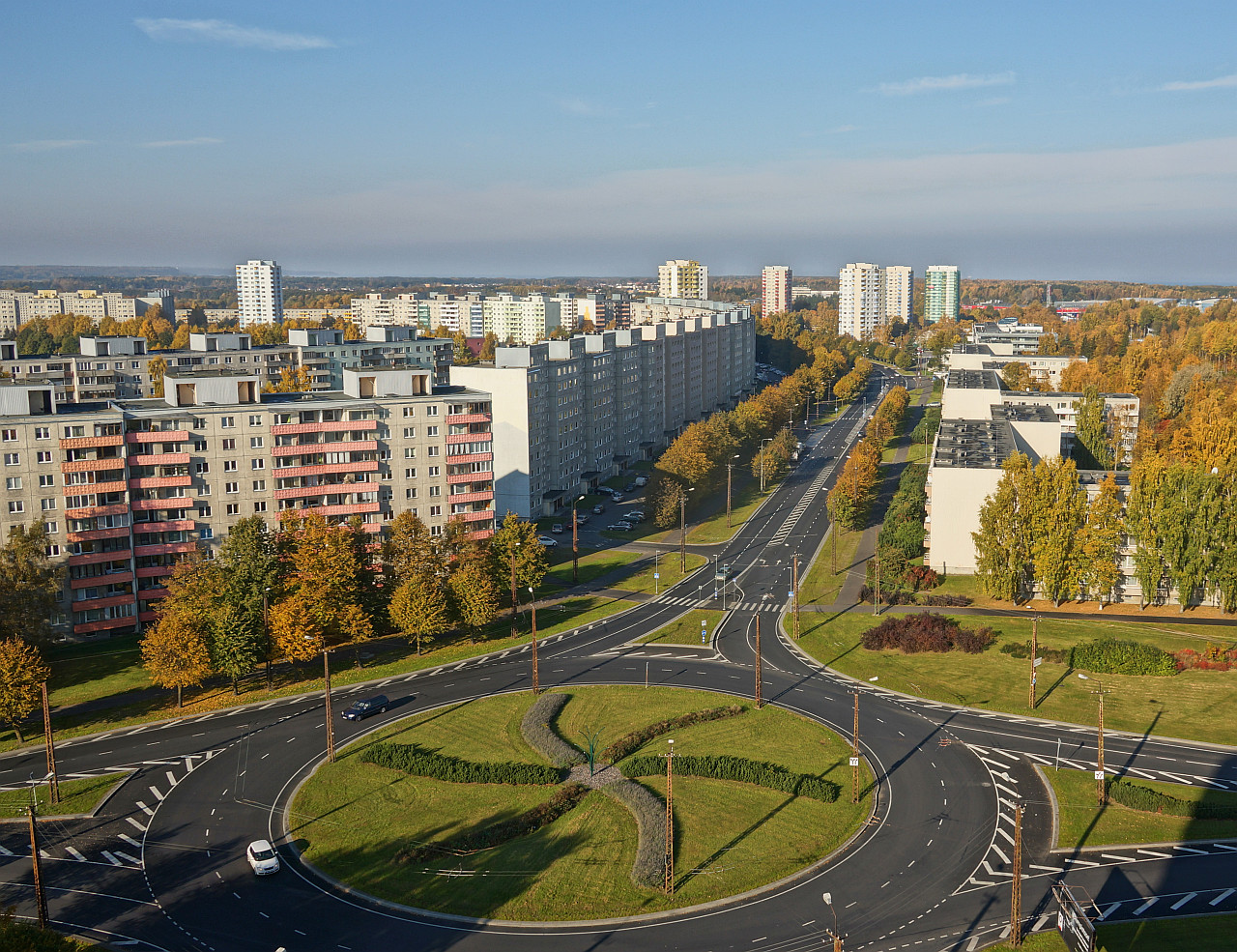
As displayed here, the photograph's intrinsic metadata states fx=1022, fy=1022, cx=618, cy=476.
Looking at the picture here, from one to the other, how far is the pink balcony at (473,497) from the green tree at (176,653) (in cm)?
3240

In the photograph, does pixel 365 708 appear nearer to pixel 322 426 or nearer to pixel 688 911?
pixel 688 911

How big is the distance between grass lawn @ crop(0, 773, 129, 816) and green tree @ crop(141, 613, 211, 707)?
9784 mm

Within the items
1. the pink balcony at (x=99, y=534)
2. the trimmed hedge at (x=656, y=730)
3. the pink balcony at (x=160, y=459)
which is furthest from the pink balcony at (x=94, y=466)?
the trimmed hedge at (x=656, y=730)

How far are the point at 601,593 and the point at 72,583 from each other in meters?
45.9

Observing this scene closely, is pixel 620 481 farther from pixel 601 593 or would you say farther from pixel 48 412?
pixel 48 412

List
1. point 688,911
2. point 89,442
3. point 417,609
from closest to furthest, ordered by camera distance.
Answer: point 688,911 → point 417,609 → point 89,442

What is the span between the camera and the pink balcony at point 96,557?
8262 centimetres

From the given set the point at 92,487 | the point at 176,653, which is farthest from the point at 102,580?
the point at 176,653

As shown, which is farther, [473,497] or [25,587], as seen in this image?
[473,497]

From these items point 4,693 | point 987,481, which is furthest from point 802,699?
point 4,693

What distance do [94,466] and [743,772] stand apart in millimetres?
58383

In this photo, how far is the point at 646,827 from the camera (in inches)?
2138

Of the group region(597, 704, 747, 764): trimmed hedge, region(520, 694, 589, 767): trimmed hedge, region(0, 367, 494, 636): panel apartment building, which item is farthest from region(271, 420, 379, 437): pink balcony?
region(597, 704, 747, 764): trimmed hedge

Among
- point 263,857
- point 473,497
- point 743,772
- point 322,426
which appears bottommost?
point 743,772
